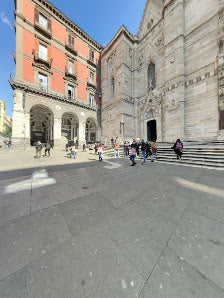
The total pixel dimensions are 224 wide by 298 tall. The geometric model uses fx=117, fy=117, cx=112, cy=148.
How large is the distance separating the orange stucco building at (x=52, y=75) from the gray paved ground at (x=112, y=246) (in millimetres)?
16266

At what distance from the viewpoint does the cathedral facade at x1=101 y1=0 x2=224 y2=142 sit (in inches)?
484

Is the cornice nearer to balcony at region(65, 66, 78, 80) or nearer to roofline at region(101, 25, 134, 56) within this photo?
balcony at region(65, 66, 78, 80)

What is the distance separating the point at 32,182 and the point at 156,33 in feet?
79.2

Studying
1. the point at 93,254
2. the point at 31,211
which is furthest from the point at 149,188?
the point at 31,211

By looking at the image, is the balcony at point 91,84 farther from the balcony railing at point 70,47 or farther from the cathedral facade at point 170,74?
the balcony railing at point 70,47

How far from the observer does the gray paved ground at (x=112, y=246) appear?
3.83ft

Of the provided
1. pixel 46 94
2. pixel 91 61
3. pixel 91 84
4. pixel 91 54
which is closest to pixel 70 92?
pixel 46 94

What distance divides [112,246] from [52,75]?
22.3m

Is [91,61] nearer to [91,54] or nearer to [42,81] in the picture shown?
[91,54]

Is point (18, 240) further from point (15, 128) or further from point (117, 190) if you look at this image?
point (15, 128)

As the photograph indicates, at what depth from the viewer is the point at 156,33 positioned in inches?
674

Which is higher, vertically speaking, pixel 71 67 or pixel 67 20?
pixel 67 20

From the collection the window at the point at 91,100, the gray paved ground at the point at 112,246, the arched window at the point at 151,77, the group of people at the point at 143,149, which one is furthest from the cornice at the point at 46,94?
the gray paved ground at the point at 112,246

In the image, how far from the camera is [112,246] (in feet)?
5.36
